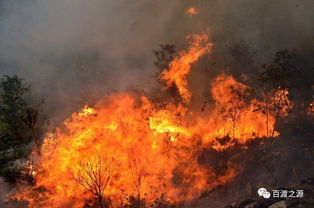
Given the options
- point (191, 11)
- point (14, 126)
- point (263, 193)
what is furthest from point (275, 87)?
point (14, 126)

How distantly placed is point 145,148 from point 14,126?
19.9 meters

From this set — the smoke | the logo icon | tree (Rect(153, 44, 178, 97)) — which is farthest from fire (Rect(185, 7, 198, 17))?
the logo icon

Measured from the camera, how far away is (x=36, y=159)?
94.8 feet

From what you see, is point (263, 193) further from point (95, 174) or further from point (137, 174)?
point (95, 174)

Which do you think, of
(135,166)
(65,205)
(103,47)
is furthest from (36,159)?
(103,47)

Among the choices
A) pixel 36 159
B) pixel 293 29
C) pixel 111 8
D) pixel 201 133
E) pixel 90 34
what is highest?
pixel 111 8

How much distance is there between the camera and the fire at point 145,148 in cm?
2361

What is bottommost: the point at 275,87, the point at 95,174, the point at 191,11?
the point at 95,174

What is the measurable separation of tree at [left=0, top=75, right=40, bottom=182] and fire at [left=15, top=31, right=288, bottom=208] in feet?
10.6

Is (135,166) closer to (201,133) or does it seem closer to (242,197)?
(201,133)

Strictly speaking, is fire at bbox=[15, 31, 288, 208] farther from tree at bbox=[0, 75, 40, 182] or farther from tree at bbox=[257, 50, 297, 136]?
tree at bbox=[0, 75, 40, 182]

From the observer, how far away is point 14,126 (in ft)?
113

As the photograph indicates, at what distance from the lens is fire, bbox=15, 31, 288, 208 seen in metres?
23.6

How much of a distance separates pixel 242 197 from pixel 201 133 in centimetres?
838
